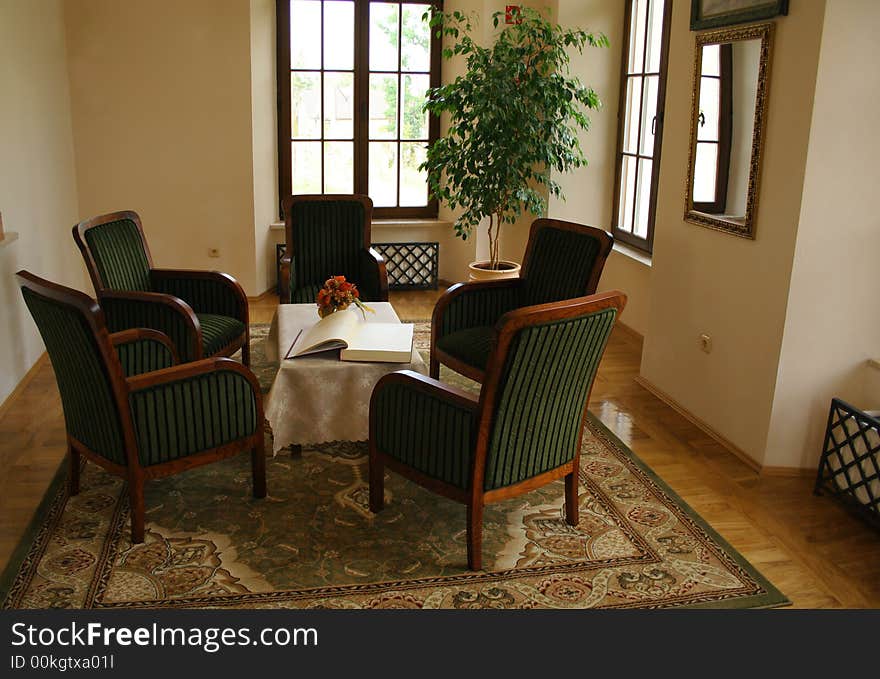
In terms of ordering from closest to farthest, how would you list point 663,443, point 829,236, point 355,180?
point 829,236
point 663,443
point 355,180

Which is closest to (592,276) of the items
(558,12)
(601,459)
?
(601,459)

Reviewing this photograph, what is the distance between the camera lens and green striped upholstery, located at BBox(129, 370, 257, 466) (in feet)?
10.2

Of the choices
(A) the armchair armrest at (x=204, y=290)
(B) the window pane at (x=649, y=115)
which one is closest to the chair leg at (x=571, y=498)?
(A) the armchair armrest at (x=204, y=290)

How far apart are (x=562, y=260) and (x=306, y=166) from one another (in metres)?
3.39

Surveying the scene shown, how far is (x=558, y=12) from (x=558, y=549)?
4.23 m

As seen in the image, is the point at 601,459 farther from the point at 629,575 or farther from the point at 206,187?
the point at 206,187

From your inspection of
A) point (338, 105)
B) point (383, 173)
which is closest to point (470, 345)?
point (383, 173)

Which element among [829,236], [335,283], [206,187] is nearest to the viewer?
[829,236]

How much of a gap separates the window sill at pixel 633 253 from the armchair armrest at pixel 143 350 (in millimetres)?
3208

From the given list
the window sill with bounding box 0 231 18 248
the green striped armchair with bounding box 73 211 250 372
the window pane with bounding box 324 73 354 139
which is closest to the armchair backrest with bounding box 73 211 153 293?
the green striped armchair with bounding box 73 211 250 372

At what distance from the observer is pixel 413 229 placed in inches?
287

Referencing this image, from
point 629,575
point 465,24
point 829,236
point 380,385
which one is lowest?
point 629,575

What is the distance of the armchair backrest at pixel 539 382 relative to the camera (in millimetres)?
2791

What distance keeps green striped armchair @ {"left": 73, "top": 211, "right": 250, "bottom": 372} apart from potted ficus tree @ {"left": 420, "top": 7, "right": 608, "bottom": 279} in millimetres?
1962
